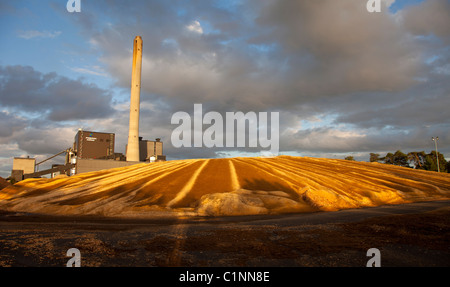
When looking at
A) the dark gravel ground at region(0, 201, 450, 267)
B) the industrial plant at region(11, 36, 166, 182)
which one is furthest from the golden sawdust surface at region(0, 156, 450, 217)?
the industrial plant at region(11, 36, 166, 182)

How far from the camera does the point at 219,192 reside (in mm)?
25750

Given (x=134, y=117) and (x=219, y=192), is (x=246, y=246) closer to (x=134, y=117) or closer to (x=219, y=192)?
(x=219, y=192)

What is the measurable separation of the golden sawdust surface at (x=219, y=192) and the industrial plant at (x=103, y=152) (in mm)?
26296

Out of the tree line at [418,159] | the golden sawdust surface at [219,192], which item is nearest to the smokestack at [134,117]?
the golden sawdust surface at [219,192]

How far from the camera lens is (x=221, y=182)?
2898 cm

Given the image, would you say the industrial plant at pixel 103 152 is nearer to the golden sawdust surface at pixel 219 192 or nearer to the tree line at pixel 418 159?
the golden sawdust surface at pixel 219 192

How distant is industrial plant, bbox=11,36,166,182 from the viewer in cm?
6334

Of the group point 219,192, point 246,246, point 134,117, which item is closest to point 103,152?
point 134,117

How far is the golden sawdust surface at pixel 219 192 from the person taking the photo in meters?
22.4
